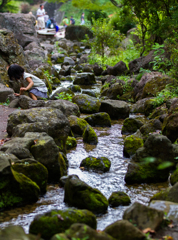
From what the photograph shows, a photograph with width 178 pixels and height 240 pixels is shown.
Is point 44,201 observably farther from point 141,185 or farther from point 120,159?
point 120,159

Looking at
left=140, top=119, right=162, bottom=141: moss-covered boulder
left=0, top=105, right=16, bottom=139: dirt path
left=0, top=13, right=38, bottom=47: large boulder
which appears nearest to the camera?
left=0, top=105, right=16, bottom=139: dirt path

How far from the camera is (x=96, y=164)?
15.9ft

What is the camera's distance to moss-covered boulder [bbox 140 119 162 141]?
6123 mm

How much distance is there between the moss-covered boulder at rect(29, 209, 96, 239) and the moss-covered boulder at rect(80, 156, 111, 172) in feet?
5.85

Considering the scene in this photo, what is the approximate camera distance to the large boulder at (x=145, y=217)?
2.91 metres

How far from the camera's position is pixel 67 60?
1984 cm

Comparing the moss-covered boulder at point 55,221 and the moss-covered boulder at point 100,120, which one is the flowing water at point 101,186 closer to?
the moss-covered boulder at point 55,221

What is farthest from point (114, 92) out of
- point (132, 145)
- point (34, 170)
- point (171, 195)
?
point (171, 195)

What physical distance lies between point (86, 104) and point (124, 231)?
651cm

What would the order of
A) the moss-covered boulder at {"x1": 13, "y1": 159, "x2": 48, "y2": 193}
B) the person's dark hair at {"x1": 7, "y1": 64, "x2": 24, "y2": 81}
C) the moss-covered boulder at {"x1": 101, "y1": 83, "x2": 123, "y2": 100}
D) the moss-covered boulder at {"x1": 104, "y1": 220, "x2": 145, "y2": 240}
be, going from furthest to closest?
the moss-covered boulder at {"x1": 101, "y1": 83, "x2": 123, "y2": 100} → the person's dark hair at {"x1": 7, "y1": 64, "x2": 24, "y2": 81} → the moss-covered boulder at {"x1": 13, "y1": 159, "x2": 48, "y2": 193} → the moss-covered boulder at {"x1": 104, "y1": 220, "x2": 145, "y2": 240}

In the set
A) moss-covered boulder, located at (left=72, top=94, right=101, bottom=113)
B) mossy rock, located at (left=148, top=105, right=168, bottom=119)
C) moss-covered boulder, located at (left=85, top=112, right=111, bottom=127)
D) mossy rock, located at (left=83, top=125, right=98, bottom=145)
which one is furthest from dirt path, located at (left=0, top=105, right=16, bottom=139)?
mossy rock, located at (left=148, top=105, right=168, bottom=119)

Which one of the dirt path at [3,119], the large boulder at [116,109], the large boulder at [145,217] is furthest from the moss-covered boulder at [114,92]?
the large boulder at [145,217]

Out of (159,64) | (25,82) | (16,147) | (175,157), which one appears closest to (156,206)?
(175,157)

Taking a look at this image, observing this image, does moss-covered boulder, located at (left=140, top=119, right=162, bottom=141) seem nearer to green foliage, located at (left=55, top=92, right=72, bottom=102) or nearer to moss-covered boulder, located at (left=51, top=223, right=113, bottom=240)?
green foliage, located at (left=55, top=92, right=72, bottom=102)
